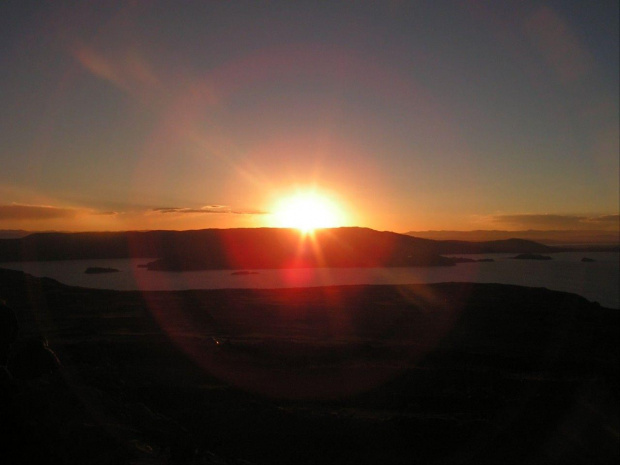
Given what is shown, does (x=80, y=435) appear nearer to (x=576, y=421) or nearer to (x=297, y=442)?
(x=297, y=442)

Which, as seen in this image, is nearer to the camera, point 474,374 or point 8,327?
point 8,327

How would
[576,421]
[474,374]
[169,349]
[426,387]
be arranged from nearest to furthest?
[576,421] → [426,387] → [474,374] → [169,349]

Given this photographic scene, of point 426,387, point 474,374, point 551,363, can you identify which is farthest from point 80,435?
point 551,363

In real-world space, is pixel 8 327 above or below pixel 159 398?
above

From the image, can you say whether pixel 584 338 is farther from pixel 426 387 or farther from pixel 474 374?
pixel 426 387

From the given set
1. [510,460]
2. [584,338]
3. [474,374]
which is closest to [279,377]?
[474,374]

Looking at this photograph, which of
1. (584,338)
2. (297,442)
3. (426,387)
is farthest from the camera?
(584,338)

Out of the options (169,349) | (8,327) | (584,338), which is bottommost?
(584,338)
